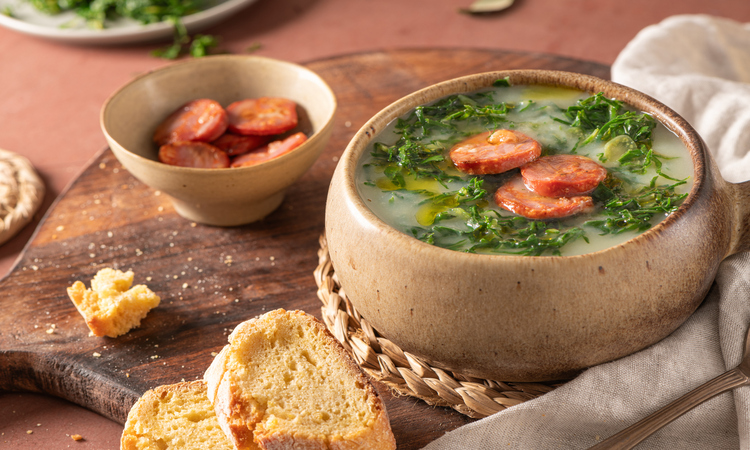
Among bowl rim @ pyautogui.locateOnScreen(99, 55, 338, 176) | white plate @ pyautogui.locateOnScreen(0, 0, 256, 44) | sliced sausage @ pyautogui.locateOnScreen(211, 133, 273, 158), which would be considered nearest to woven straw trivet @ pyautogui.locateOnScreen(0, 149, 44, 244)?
bowl rim @ pyautogui.locateOnScreen(99, 55, 338, 176)

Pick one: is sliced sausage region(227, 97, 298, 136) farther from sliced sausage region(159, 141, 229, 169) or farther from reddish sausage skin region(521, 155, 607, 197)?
reddish sausage skin region(521, 155, 607, 197)

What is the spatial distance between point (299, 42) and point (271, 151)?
218cm

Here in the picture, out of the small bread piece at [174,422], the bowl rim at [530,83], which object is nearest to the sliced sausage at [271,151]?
the bowl rim at [530,83]

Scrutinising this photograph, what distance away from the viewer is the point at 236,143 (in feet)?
7.95

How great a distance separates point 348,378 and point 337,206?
42cm

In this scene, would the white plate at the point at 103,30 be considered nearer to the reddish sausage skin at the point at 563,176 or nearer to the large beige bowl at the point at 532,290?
the large beige bowl at the point at 532,290

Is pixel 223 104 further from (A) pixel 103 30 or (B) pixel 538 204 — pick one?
(A) pixel 103 30

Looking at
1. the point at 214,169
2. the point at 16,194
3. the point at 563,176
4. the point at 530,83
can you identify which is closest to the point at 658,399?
the point at 563,176

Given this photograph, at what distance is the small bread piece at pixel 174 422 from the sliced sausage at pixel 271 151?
820 mm

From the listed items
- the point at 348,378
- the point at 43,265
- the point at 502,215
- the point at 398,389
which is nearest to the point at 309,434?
the point at 348,378

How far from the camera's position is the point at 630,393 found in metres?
1.58

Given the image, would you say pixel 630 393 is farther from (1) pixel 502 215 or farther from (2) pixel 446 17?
(2) pixel 446 17

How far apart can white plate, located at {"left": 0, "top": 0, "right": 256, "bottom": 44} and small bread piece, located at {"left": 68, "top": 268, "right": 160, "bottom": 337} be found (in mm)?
2302

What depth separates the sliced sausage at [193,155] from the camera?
2301mm
